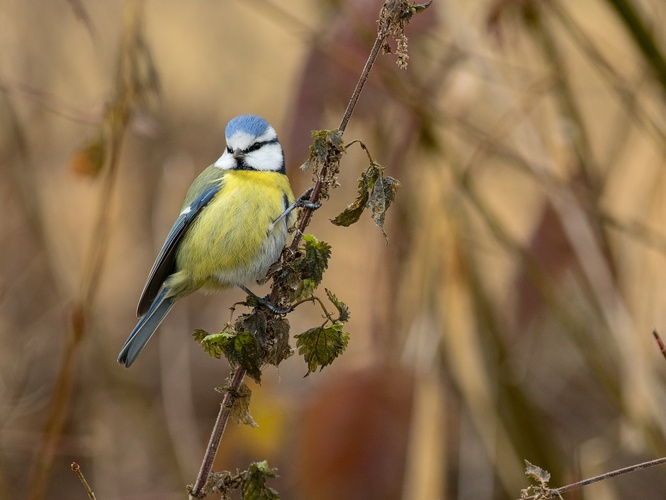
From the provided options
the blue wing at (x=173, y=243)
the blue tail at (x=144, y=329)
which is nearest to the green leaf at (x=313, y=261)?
the blue tail at (x=144, y=329)

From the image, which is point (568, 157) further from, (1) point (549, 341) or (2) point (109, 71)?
(2) point (109, 71)

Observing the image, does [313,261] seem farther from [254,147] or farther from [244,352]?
[254,147]

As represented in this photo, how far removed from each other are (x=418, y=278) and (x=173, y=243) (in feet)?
2.81

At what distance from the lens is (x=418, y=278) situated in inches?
107

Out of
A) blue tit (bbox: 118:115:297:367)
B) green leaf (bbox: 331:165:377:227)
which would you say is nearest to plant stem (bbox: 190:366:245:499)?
green leaf (bbox: 331:165:377:227)

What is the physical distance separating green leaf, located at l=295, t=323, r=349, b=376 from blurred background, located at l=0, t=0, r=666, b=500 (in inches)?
25.7

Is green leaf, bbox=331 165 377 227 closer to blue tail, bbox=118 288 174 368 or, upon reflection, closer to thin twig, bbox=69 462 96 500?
thin twig, bbox=69 462 96 500

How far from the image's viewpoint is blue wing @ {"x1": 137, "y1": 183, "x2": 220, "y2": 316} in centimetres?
220

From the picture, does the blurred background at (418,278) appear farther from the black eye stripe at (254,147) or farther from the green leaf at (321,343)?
the green leaf at (321,343)

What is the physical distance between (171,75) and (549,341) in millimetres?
2680

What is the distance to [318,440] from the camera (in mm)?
A: 2223

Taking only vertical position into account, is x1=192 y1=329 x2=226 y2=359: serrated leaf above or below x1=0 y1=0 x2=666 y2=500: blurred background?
below

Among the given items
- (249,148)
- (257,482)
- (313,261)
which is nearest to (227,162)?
(249,148)

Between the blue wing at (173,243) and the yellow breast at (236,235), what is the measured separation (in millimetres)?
18
